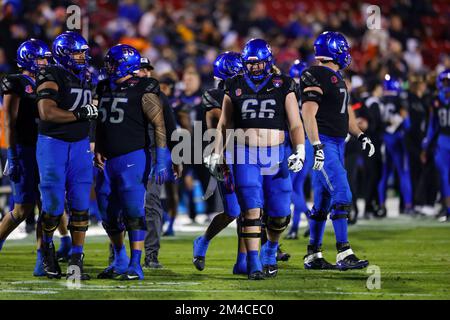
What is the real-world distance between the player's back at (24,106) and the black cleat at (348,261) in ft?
9.49

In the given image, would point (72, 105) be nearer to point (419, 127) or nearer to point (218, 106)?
point (218, 106)

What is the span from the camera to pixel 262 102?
8.45 meters

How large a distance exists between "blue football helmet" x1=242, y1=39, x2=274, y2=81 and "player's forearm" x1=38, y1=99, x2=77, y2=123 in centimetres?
150

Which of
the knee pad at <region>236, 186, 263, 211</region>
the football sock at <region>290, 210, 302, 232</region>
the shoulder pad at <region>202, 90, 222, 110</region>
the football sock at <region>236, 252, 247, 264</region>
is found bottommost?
the football sock at <region>236, 252, 247, 264</region>

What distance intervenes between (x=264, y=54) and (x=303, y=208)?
159 inches

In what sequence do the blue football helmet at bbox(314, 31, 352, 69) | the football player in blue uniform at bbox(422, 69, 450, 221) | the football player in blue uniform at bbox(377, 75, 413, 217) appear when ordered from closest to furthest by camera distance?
the blue football helmet at bbox(314, 31, 352, 69) < the football player in blue uniform at bbox(422, 69, 450, 221) < the football player in blue uniform at bbox(377, 75, 413, 217)

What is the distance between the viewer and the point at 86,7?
→ 762 inches

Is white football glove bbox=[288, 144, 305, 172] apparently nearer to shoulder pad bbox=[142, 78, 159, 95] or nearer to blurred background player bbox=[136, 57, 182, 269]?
shoulder pad bbox=[142, 78, 159, 95]

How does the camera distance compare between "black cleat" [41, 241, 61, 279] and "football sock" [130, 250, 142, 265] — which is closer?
"football sock" [130, 250, 142, 265]

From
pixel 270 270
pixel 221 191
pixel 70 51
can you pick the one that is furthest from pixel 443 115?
pixel 70 51

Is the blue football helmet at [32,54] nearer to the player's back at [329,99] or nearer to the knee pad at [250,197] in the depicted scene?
A: the knee pad at [250,197]

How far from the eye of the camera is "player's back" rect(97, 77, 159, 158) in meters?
8.38

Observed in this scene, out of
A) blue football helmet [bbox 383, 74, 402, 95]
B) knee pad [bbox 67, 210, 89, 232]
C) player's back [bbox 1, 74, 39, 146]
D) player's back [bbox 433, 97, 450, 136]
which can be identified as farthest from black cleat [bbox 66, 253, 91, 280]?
blue football helmet [bbox 383, 74, 402, 95]
